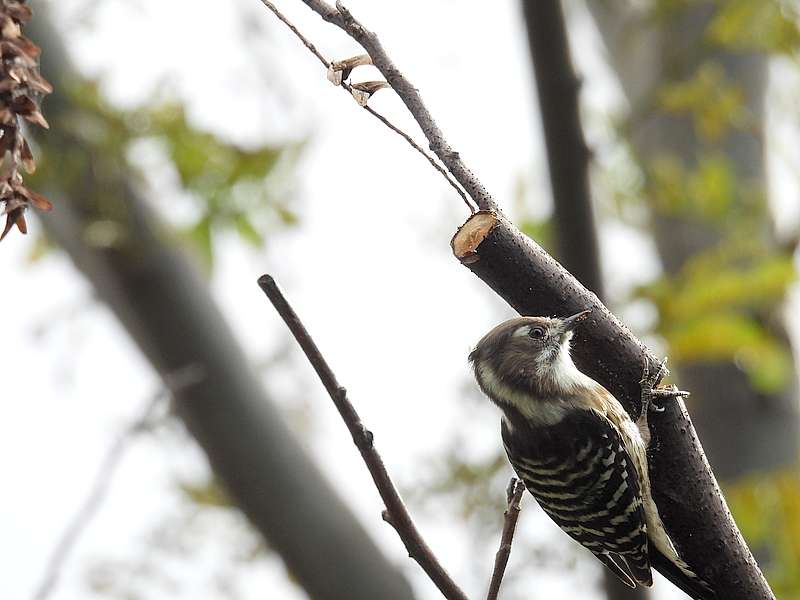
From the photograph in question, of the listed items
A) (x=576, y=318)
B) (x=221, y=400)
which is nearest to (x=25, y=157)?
(x=576, y=318)

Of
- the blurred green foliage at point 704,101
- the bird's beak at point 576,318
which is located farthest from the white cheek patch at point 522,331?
the blurred green foliage at point 704,101

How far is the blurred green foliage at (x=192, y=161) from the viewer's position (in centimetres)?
449

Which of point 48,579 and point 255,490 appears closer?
point 48,579

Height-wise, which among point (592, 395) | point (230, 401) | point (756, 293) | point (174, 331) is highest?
point (174, 331)

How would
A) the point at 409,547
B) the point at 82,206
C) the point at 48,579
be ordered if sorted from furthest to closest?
the point at 82,206 → the point at 48,579 → the point at 409,547

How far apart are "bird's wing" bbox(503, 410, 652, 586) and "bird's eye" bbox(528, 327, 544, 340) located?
0.94ft

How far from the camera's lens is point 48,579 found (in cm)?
245

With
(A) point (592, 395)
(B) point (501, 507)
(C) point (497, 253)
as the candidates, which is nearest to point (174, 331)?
(B) point (501, 507)

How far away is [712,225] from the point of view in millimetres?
5441

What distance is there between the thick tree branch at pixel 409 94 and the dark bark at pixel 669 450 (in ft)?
0.58

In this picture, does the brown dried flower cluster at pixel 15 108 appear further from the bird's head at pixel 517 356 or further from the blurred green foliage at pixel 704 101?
the blurred green foliage at pixel 704 101

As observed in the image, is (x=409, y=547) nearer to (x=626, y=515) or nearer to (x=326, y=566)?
(x=626, y=515)

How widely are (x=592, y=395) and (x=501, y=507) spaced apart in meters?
2.10

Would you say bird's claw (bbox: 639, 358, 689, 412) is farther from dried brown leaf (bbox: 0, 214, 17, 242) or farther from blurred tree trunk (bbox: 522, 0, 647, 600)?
blurred tree trunk (bbox: 522, 0, 647, 600)
